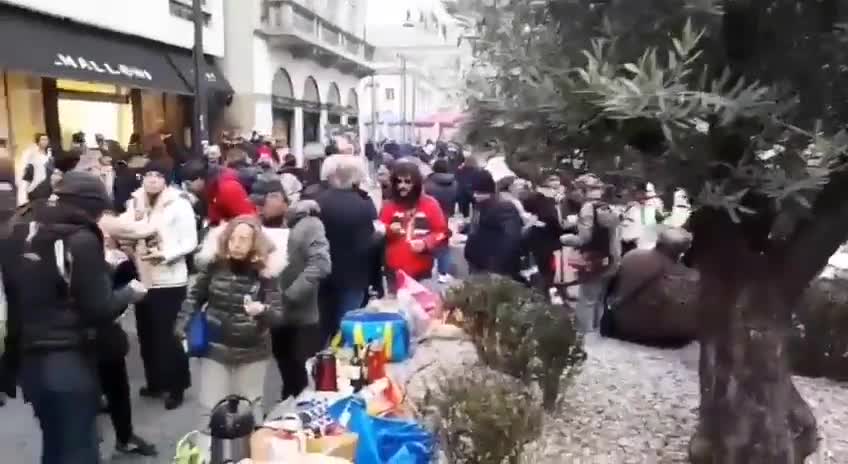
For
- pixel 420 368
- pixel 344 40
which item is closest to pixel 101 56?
pixel 420 368

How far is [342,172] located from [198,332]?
7.01 ft

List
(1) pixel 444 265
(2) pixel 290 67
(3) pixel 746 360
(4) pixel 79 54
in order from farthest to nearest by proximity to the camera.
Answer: (2) pixel 290 67
(4) pixel 79 54
(1) pixel 444 265
(3) pixel 746 360

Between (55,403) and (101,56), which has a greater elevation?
(101,56)

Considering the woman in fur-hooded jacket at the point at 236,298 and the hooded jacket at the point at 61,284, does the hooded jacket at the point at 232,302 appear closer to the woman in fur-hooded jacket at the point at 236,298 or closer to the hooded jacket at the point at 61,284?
the woman in fur-hooded jacket at the point at 236,298

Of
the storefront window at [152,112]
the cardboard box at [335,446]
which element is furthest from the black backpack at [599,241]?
the storefront window at [152,112]

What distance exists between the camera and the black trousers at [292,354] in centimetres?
591

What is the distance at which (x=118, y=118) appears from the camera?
53.8 ft

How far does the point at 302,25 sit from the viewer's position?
25.8 meters

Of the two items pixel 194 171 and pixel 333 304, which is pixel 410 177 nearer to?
pixel 333 304

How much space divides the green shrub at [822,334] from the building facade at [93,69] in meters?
8.27

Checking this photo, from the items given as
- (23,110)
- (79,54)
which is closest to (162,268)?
(23,110)

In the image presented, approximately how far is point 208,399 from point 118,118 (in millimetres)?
12339

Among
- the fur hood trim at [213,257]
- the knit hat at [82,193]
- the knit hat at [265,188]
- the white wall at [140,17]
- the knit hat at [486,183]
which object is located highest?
the white wall at [140,17]

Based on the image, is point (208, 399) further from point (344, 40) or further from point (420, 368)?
point (344, 40)
